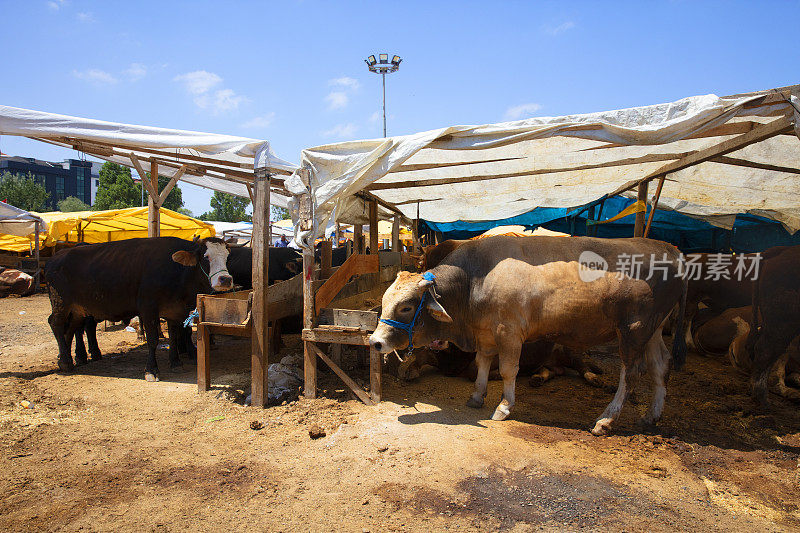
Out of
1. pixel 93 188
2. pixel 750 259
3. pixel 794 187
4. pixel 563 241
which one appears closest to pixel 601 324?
pixel 563 241

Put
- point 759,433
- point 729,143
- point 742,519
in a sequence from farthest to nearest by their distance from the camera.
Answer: point 729,143
point 759,433
point 742,519

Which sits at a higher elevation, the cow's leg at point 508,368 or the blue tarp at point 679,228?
the blue tarp at point 679,228

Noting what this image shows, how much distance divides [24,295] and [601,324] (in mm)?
17224

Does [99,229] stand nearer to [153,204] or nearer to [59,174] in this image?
[153,204]

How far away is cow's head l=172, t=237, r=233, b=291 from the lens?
6.48 meters

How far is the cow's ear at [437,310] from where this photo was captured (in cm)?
471

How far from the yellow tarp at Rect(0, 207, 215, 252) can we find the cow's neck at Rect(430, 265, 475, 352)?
44.1 feet

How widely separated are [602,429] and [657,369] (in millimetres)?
1016

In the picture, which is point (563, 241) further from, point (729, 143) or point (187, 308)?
point (187, 308)

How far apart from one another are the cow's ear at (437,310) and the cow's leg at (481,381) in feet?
2.58

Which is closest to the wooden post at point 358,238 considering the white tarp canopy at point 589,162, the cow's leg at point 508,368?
the white tarp canopy at point 589,162

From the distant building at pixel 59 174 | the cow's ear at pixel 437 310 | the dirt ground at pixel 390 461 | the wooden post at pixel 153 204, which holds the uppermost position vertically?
the distant building at pixel 59 174

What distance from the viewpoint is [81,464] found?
387 centimetres

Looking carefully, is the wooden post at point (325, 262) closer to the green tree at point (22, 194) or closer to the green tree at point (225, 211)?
the green tree at point (22, 194)
